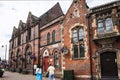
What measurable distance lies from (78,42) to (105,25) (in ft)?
12.2

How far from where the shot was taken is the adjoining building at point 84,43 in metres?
14.6

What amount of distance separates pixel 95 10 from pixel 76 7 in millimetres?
2930

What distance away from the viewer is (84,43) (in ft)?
55.2

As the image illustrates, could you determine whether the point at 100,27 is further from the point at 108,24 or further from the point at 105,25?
the point at 108,24

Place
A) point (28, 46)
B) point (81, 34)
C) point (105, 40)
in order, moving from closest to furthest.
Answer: point (105, 40)
point (81, 34)
point (28, 46)

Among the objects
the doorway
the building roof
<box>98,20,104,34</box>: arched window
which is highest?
the building roof

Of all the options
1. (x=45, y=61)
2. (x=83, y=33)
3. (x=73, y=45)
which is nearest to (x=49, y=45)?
(x=45, y=61)

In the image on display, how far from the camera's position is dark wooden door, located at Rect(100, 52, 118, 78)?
14.3 meters

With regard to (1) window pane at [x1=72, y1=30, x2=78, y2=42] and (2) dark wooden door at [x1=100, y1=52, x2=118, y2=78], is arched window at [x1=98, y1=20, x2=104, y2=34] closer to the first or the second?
(2) dark wooden door at [x1=100, y1=52, x2=118, y2=78]

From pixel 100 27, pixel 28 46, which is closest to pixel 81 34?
pixel 100 27

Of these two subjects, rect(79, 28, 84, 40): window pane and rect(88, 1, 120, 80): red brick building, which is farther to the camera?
rect(79, 28, 84, 40): window pane

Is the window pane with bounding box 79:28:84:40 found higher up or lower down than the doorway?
higher up

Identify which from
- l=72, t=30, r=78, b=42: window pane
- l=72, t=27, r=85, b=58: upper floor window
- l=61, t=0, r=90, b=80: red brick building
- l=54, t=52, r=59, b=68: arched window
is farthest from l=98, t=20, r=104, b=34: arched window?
l=54, t=52, r=59, b=68: arched window

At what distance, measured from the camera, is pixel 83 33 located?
1714cm
